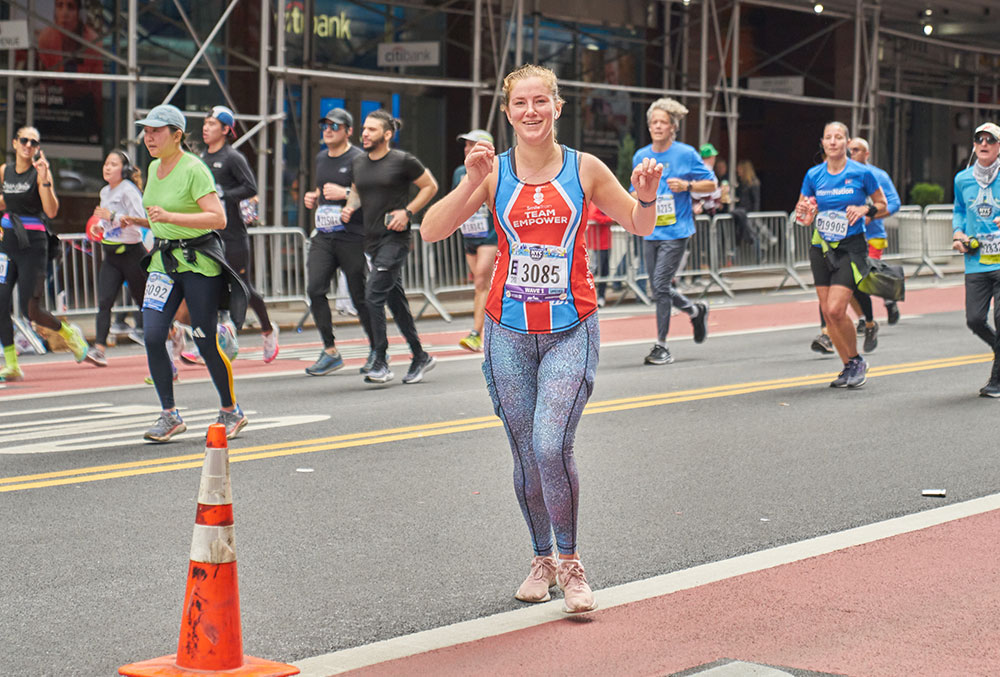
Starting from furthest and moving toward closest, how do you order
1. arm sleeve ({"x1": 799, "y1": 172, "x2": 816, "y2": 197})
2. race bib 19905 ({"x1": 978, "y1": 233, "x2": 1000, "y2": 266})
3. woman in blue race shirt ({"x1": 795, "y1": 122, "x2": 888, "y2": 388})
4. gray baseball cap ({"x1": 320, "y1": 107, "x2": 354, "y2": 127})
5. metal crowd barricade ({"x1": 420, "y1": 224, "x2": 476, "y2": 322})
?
→ metal crowd barricade ({"x1": 420, "y1": 224, "x2": 476, "y2": 322}) < gray baseball cap ({"x1": 320, "y1": 107, "x2": 354, "y2": 127}) < arm sleeve ({"x1": 799, "y1": 172, "x2": 816, "y2": 197}) < woman in blue race shirt ({"x1": 795, "y1": 122, "x2": 888, "y2": 388}) < race bib 19905 ({"x1": 978, "y1": 233, "x2": 1000, "y2": 266})

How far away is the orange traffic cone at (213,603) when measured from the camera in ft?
13.9

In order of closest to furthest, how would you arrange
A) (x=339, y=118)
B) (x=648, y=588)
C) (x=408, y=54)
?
(x=648, y=588) < (x=339, y=118) < (x=408, y=54)

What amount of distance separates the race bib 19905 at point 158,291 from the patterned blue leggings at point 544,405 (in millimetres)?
3512

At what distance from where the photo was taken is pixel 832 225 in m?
10.9

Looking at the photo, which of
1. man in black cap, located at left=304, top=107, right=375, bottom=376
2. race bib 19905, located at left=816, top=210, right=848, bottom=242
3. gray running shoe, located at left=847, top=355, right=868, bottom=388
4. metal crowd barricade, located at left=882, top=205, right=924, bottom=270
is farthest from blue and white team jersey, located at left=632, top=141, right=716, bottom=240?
metal crowd barricade, located at left=882, top=205, right=924, bottom=270

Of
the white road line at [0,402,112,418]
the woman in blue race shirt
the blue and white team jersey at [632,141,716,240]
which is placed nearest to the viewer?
the white road line at [0,402,112,418]

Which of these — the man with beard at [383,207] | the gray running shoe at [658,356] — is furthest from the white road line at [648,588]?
the gray running shoe at [658,356]

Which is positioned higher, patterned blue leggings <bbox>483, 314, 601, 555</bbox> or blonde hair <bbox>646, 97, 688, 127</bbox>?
blonde hair <bbox>646, 97, 688, 127</bbox>

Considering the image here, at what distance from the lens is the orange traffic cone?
4.23 meters

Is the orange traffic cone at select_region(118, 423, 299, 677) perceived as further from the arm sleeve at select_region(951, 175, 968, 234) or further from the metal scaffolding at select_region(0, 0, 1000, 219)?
the metal scaffolding at select_region(0, 0, 1000, 219)

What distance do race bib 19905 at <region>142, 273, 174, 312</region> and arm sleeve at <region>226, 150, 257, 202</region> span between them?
13.8 ft

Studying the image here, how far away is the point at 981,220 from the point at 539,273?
249 inches

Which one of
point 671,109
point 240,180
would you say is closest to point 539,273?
point 671,109

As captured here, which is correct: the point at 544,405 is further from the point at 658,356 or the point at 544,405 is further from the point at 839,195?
the point at 658,356
